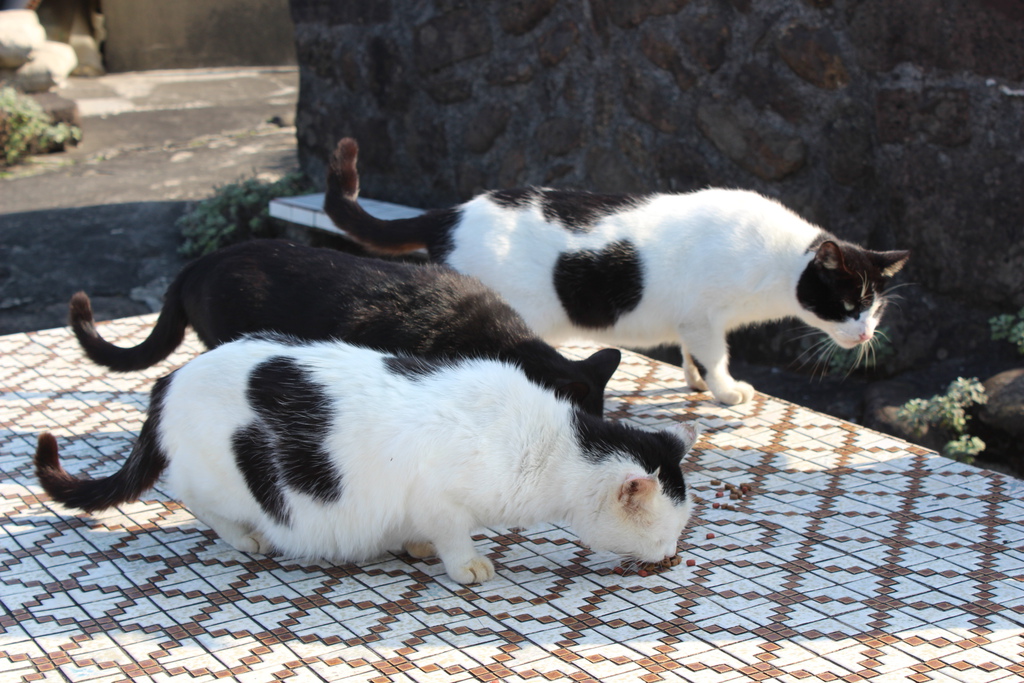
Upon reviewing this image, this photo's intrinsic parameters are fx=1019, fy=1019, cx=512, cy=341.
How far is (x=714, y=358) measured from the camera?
3955mm

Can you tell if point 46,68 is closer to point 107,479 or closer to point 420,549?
point 107,479

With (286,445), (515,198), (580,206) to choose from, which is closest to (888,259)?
(580,206)

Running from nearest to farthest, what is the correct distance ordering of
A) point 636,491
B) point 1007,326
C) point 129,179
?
1. point 636,491
2. point 1007,326
3. point 129,179

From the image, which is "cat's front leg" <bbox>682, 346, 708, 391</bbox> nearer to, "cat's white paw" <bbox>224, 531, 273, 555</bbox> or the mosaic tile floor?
the mosaic tile floor

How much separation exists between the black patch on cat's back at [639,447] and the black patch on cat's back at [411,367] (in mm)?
416

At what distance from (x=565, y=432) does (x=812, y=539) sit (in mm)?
830

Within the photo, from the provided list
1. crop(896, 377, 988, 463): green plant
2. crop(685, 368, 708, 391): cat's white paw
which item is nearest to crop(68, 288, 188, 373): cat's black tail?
crop(685, 368, 708, 391): cat's white paw

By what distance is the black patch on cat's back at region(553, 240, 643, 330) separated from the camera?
3.80 m

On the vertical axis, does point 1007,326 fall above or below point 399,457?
below

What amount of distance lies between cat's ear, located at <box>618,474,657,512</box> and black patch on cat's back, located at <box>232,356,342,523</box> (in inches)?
28.4

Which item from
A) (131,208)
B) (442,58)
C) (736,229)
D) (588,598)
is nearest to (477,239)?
→ (736,229)

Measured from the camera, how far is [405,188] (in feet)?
21.1

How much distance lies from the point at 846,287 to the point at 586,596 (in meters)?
1.68

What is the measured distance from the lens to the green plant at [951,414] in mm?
3884
